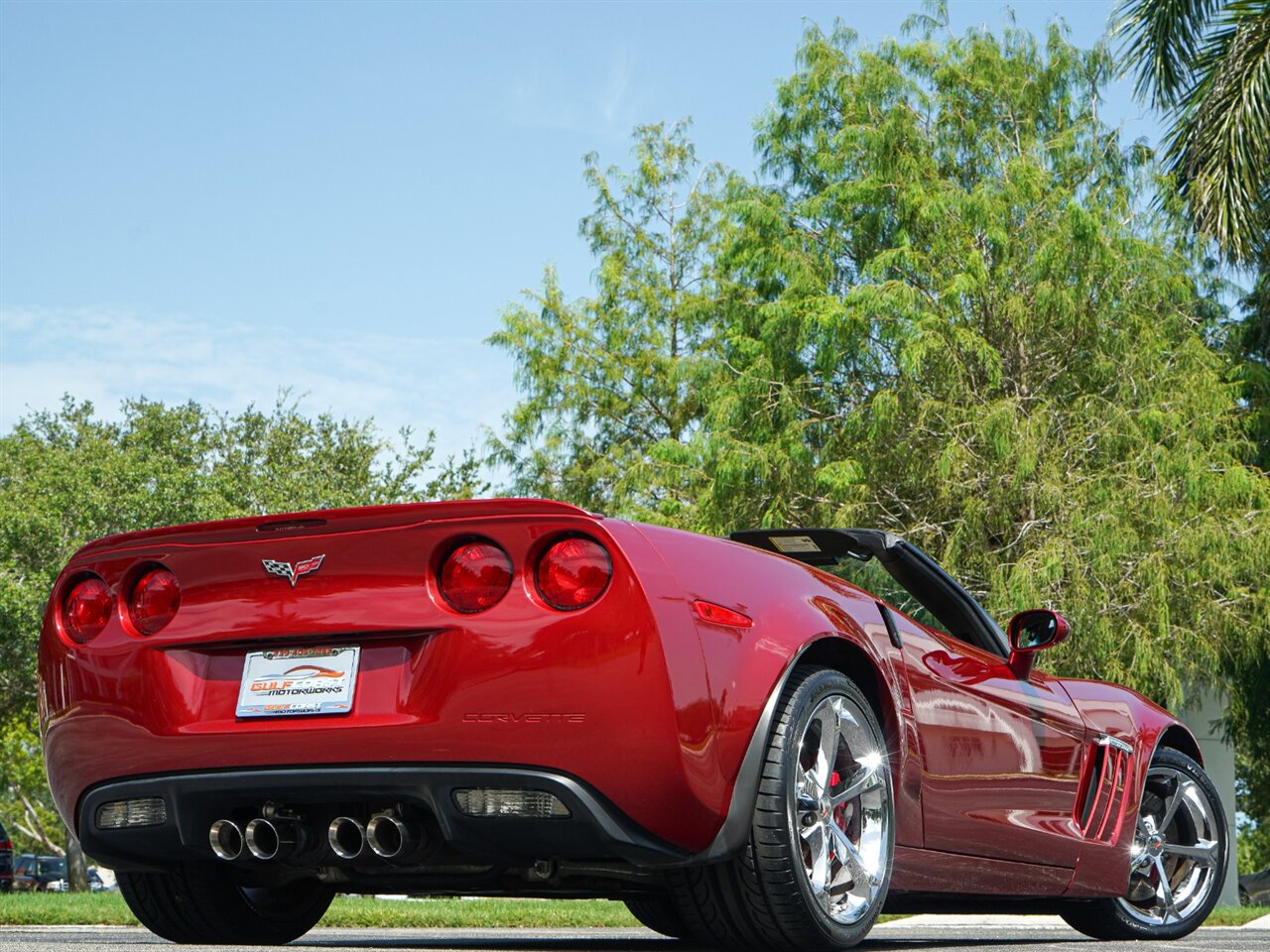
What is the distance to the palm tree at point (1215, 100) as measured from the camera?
1686cm

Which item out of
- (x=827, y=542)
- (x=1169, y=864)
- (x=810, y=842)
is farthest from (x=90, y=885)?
(x=810, y=842)

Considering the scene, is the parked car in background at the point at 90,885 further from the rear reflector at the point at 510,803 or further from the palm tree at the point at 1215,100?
the rear reflector at the point at 510,803

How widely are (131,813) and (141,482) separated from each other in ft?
103

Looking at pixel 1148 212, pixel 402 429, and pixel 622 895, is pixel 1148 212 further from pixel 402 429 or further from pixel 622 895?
pixel 402 429

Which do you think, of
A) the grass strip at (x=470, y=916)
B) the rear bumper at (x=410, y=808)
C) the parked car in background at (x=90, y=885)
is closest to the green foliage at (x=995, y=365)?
the grass strip at (x=470, y=916)

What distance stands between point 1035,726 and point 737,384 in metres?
15.4

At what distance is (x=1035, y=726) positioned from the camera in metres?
5.17

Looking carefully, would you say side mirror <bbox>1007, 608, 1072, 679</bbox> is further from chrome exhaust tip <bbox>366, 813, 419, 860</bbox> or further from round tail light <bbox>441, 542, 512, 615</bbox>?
chrome exhaust tip <bbox>366, 813, 419, 860</bbox>

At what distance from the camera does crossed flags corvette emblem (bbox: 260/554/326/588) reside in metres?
3.84

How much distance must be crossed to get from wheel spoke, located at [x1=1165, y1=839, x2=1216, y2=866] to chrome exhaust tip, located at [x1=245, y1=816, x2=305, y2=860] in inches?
144

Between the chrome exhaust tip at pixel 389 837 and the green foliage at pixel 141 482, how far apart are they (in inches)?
985

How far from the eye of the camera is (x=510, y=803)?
3.58 m

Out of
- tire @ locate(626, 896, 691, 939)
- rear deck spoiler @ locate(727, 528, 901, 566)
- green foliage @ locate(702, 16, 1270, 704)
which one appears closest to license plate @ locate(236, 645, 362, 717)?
rear deck spoiler @ locate(727, 528, 901, 566)

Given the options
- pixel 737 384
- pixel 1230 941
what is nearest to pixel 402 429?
pixel 737 384
